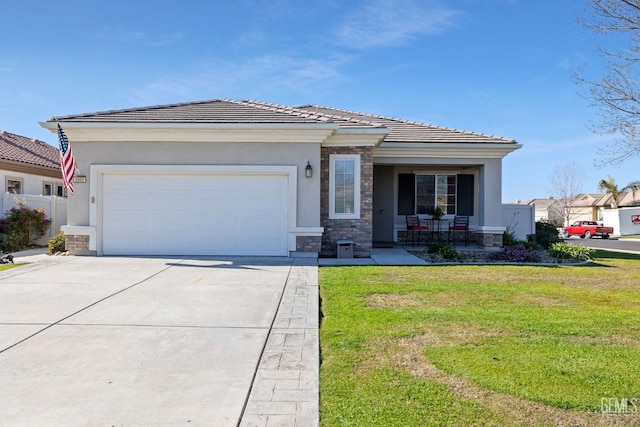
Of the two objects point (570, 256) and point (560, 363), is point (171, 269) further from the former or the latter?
point (570, 256)

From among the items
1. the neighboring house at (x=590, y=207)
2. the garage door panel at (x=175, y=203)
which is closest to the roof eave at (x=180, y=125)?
the garage door panel at (x=175, y=203)

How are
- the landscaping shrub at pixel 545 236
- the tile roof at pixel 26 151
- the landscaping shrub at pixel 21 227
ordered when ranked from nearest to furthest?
the landscaping shrub at pixel 21 227 < the landscaping shrub at pixel 545 236 < the tile roof at pixel 26 151

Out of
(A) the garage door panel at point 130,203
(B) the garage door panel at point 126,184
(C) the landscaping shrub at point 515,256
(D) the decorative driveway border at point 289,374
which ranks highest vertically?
(B) the garage door panel at point 126,184

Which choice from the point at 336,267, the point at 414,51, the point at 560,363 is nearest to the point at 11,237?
the point at 336,267

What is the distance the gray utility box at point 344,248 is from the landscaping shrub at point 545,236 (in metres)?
8.12

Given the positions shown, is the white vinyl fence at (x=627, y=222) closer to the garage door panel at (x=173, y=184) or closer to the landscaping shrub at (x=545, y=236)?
the landscaping shrub at (x=545, y=236)

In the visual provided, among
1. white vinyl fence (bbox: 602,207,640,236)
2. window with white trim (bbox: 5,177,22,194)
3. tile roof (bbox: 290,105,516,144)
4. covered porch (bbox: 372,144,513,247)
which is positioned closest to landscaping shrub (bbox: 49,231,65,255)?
window with white trim (bbox: 5,177,22,194)

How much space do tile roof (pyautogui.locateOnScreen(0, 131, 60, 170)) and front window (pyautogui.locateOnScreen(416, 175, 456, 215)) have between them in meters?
16.1

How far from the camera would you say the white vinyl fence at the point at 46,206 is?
14344 mm

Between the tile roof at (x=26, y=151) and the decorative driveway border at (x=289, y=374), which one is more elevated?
the tile roof at (x=26, y=151)

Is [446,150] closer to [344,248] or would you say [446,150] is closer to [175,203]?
[344,248]

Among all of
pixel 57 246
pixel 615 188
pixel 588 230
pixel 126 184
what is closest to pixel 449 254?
pixel 126 184

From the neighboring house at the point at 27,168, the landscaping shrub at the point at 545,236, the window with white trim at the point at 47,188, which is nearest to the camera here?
the landscaping shrub at the point at 545,236

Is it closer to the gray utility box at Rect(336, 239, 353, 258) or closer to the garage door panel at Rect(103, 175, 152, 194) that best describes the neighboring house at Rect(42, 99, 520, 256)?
the garage door panel at Rect(103, 175, 152, 194)
